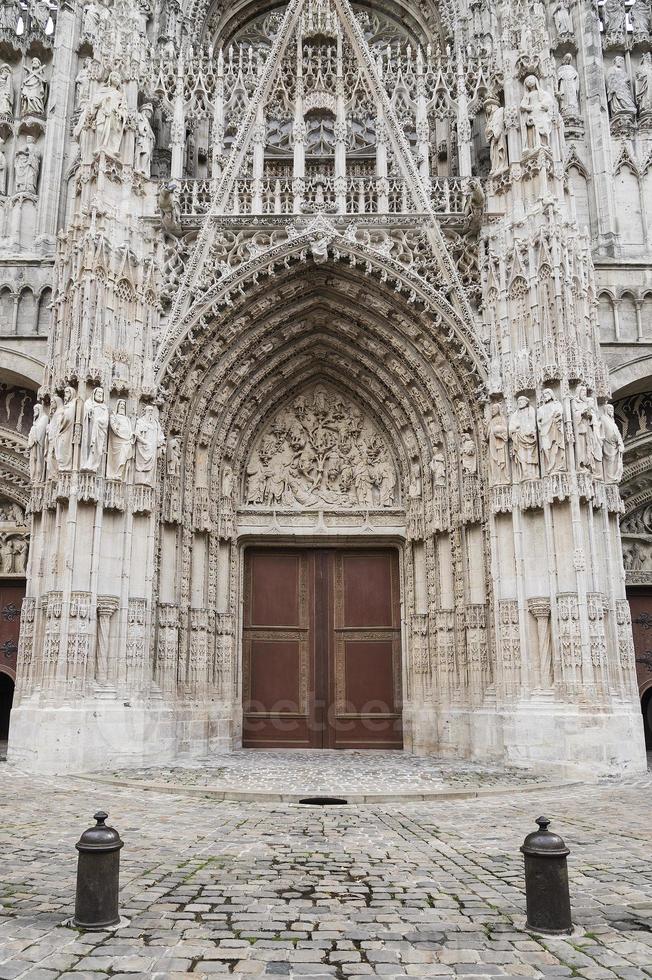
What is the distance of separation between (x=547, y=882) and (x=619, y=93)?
1764 cm

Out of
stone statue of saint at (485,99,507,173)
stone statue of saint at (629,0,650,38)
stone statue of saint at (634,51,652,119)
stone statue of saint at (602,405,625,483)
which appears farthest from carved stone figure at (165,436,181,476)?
stone statue of saint at (629,0,650,38)

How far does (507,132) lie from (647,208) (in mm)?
4011

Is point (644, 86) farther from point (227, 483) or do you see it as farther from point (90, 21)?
point (227, 483)

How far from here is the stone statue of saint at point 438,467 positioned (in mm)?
14844

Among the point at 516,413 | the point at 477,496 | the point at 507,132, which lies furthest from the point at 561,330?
the point at 507,132

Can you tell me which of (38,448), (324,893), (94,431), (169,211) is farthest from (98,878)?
(169,211)

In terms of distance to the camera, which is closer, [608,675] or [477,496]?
[608,675]

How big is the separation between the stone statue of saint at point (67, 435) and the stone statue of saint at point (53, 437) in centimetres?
6

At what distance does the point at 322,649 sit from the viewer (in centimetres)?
1568

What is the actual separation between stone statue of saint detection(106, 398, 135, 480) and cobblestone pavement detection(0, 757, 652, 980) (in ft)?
18.7

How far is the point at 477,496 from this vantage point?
14.0 metres

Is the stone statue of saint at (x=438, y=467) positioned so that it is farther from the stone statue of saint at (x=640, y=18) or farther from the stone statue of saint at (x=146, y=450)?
the stone statue of saint at (x=640, y=18)

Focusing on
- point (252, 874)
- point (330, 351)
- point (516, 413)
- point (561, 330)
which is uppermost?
point (330, 351)

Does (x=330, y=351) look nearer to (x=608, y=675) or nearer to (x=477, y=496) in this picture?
(x=477, y=496)
